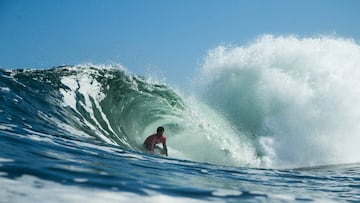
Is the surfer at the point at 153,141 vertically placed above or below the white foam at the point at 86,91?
below

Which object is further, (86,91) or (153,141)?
(86,91)

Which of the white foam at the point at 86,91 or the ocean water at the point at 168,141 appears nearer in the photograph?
the ocean water at the point at 168,141

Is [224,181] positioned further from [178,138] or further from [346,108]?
[346,108]

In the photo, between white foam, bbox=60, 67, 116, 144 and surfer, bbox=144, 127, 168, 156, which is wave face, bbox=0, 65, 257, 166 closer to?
white foam, bbox=60, 67, 116, 144

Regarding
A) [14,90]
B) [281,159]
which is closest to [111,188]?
[14,90]

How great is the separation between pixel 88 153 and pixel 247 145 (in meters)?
12.1

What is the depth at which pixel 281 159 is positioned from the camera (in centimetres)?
1541

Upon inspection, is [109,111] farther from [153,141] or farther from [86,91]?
[153,141]

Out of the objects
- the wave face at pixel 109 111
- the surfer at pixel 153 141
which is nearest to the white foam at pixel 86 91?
the wave face at pixel 109 111

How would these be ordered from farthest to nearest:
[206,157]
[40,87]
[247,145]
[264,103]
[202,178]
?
[264,103], [247,145], [206,157], [40,87], [202,178]

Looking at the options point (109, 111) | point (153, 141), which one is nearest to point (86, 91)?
point (109, 111)

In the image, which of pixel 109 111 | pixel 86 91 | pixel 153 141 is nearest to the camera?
pixel 153 141

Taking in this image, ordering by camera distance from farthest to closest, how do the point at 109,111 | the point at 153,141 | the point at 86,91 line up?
the point at 109,111 → the point at 86,91 → the point at 153,141

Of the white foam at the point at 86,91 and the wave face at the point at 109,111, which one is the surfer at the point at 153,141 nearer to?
the wave face at the point at 109,111
